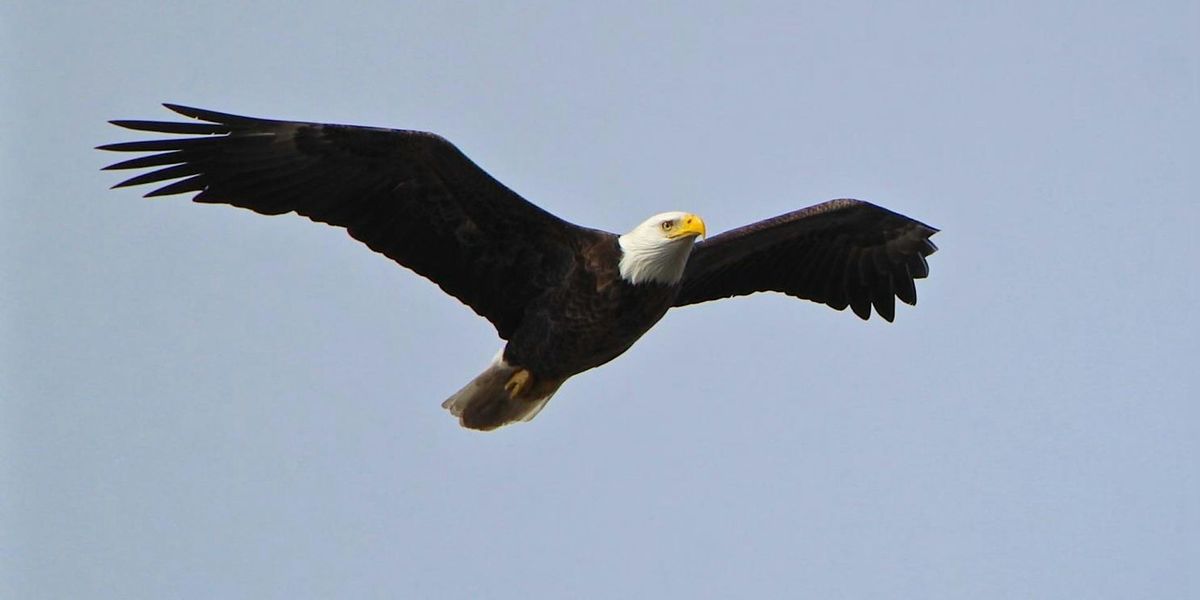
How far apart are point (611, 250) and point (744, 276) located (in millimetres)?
1579

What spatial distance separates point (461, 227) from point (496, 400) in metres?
1.25

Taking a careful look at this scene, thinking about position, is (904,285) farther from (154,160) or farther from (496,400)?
(154,160)

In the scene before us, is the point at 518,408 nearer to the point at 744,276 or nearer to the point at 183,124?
the point at 744,276

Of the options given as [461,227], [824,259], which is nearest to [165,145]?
[461,227]

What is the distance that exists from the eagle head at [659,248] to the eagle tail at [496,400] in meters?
1.14

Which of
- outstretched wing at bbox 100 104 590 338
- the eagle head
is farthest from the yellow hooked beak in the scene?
outstretched wing at bbox 100 104 590 338

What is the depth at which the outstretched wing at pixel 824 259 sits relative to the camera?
12445mm

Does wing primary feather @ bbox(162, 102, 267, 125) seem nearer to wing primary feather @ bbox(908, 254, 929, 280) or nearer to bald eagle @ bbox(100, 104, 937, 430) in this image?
bald eagle @ bbox(100, 104, 937, 430)

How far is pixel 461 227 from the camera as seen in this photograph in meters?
11.6

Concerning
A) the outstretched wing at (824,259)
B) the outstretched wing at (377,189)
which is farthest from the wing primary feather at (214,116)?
the outstretched wing at (824,259)

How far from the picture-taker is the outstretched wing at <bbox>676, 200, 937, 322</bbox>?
490 inches

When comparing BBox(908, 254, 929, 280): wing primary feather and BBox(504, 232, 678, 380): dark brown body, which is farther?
BBox(908, 254, 929, 280): wing primary feather

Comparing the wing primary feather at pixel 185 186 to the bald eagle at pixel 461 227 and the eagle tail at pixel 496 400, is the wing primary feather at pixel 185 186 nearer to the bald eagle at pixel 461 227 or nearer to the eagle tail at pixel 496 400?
the bald eagle at pixel 461 227

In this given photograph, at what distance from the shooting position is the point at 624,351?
11633 millimetres
